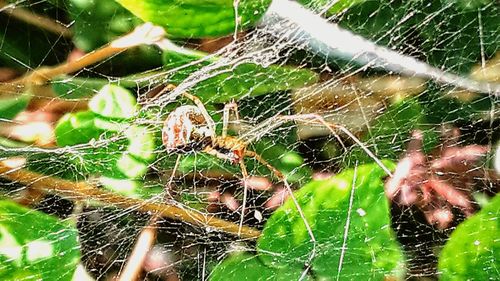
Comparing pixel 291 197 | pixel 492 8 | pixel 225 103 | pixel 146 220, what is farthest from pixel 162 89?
pixel 492 8

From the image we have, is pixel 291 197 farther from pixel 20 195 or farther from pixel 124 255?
pixel 20 195

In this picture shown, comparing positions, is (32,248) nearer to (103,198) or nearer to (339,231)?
(103,198)

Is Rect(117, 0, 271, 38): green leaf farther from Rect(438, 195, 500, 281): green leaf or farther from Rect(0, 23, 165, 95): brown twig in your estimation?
Rect(438, 195, 500, 281): green leaf

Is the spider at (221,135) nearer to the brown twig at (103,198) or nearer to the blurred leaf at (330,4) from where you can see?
the brown twig at (103,198)

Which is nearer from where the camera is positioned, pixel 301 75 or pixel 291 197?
pixel 291 197

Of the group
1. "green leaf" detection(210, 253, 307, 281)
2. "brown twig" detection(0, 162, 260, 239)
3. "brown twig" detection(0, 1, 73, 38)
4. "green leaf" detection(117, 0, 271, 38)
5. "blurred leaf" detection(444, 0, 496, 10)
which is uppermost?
"blurred leaf" detection(444, 0, 496, 10)

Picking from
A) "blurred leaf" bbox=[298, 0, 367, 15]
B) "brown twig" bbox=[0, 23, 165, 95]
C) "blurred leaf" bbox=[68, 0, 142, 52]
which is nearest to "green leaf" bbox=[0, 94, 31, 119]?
"brown twig" bbox=[0, 23, 165, 95]
